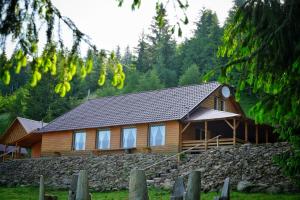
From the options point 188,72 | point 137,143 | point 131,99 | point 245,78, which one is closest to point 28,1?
point 245,78

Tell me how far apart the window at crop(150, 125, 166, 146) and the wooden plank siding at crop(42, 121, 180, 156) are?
255 millimetres

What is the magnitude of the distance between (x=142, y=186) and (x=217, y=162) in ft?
48.2

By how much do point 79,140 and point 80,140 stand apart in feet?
0.24

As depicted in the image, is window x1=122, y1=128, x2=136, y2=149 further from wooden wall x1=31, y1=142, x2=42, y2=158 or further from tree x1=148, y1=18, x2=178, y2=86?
tree x1=148, y1=18, x2=178, y2=86

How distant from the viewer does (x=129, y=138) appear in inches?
1184

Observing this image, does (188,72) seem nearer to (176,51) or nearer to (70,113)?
(176,51)

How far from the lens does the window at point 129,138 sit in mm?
29766

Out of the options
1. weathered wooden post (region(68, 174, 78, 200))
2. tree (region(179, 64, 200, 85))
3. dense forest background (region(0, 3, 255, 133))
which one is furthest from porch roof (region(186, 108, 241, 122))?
tree (region(179, 64, 200, 85))

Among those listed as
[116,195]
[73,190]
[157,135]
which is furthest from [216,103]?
[73,190]

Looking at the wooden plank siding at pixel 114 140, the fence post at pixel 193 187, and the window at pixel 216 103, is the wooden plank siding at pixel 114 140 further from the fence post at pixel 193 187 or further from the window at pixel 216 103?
the fence post at pixel 193 187

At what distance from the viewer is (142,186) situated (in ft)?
21.3

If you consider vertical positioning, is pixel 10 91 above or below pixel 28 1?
above

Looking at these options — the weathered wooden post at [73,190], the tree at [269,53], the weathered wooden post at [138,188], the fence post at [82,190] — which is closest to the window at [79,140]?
the weathered wooden post at [73,190]

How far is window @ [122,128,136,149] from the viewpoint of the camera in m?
29.8
